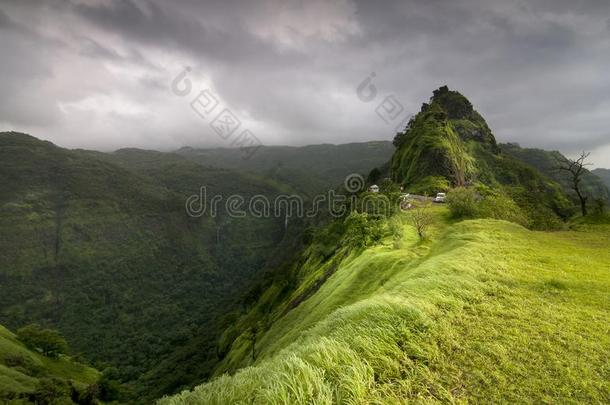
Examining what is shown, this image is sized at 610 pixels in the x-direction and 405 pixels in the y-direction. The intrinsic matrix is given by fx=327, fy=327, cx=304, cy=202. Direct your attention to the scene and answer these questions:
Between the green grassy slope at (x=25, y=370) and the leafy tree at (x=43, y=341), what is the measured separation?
190cm

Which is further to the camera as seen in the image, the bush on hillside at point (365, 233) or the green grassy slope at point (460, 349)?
the bush on hillside at point (365, 233)

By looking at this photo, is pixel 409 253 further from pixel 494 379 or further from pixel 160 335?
pixel 160 335

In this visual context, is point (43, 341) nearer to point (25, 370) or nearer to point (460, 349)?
point (25, 370)

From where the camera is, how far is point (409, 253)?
21.6 meters

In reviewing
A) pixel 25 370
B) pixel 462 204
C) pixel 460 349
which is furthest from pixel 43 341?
pixel 460 349

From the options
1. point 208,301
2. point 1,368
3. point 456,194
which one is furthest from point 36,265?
point 456,194

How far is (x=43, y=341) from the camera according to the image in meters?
82.9

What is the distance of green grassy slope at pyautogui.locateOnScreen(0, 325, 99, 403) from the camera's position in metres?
50.7

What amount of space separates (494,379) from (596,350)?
115 inches

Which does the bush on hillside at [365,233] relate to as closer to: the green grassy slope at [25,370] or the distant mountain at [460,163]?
the distant mountain at [460,163]

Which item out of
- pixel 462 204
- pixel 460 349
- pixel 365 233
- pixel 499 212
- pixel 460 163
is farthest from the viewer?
pixel 460 163

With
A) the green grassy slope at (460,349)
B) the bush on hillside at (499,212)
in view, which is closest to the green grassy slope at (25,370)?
the green grassy slope at (460,349)

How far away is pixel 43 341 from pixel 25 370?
22689 mm

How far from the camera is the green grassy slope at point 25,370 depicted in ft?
166
